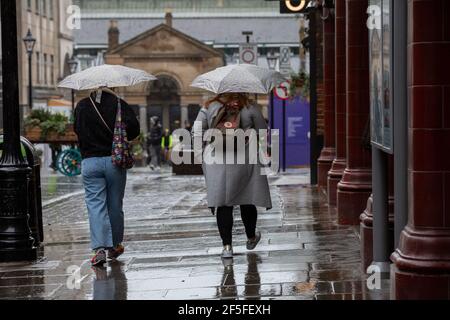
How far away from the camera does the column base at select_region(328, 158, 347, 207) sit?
49.2 ft

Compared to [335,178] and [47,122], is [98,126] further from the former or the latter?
[47,122]

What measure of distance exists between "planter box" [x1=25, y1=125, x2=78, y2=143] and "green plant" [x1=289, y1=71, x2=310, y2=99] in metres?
6.73

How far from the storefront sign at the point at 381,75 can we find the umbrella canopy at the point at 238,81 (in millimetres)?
2057

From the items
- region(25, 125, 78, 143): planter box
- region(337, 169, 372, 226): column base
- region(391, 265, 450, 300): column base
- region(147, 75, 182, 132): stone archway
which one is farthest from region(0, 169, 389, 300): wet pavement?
region(147, 75, 182, 132): stone archway

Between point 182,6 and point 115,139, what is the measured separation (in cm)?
9286

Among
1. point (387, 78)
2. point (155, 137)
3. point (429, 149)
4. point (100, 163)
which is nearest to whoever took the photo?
point (429, 149)

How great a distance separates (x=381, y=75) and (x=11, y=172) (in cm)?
437

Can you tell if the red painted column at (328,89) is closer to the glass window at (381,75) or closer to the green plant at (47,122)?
the glass window at (381,75)

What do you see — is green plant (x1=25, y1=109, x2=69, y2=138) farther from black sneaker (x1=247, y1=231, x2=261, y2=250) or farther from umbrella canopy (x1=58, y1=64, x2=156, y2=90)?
black sneaker (x1=247, y1=231, x2=261, y2=250)

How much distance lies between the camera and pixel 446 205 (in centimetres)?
671

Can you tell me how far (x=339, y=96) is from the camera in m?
14.8

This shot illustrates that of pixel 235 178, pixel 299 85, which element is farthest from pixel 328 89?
pixel 299 85
